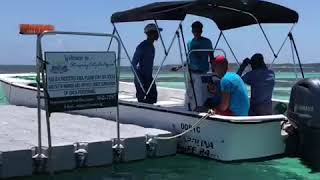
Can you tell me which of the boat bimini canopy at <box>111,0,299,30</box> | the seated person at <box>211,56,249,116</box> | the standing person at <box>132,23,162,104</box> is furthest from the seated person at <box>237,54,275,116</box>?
the standing person at <box>132,23,162,104</box>

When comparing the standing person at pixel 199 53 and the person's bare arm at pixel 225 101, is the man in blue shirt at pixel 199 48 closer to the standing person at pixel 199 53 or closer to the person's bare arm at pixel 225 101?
the standing person at pixel 199 53

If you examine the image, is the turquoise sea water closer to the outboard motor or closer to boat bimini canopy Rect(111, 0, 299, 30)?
the outboard motor

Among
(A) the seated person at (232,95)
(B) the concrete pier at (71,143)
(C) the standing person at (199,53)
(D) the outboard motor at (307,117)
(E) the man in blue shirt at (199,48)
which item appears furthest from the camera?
(E) the man in blue shirt at (199,48)

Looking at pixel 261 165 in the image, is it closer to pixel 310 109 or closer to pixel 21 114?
pixel 310 109

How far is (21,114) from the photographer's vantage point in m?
10.2

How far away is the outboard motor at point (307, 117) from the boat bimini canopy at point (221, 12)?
6.17ft

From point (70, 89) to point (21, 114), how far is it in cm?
420

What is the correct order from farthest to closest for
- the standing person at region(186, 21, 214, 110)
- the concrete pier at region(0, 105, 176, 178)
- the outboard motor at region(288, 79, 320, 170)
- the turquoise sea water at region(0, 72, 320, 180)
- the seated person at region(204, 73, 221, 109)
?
the standing person at region(186, 21, 214, 110) → the seated person at region(204, 73, 221, 109) → the turquoise sea water at region(0, 72, 320, 180) → the outboard motor at region(288, 79, 320, 170) → the concrete pier at region(0, 105, 176, 178)

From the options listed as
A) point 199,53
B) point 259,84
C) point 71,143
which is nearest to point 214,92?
point 259,84

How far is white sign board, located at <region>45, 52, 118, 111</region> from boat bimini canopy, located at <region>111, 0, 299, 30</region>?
5.78ft

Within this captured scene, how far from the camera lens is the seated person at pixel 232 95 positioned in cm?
746

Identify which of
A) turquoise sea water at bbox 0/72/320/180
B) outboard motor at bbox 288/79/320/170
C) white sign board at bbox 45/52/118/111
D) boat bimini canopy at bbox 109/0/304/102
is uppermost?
boat bimini canopy at bbox 109/0/304/102

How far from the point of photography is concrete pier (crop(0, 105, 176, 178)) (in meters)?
6.41

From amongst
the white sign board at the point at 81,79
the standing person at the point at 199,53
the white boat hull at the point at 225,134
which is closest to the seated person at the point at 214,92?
the white boat hull at the point at 225,134
